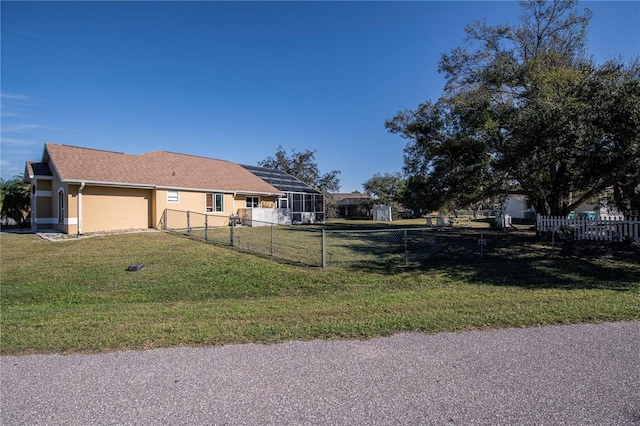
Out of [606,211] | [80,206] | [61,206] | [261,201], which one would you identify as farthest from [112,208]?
[606,211]

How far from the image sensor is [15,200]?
2119 centimetres

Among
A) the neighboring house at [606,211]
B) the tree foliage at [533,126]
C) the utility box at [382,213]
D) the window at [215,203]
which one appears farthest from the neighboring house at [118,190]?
the utility box at [382,213]

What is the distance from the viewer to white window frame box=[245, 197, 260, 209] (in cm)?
2472

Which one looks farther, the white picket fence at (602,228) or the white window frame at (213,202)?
the white window frame at (213,202)

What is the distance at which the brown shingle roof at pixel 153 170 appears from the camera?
16.9 m

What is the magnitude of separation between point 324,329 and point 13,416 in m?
3.18

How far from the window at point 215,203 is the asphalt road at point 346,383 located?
18293mm

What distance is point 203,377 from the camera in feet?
11.3

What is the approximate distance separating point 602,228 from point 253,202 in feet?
63.6

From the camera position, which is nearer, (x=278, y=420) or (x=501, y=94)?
(x=278, y=420)

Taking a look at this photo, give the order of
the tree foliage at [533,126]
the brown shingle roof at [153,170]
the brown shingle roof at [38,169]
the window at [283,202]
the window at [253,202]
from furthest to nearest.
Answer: the window at [283,202], the window at [253,202], the brown shingle roof at [38,169], the brown shingle roof at [153,170], the tree foliage at [533,126]

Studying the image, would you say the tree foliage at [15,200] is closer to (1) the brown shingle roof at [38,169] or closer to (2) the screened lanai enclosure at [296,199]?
(1) the brown shingle roof at [38,169]

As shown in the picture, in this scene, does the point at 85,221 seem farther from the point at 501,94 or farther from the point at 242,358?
the point at 501,94

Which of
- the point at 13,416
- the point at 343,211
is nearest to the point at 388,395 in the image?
the point at 13,416
